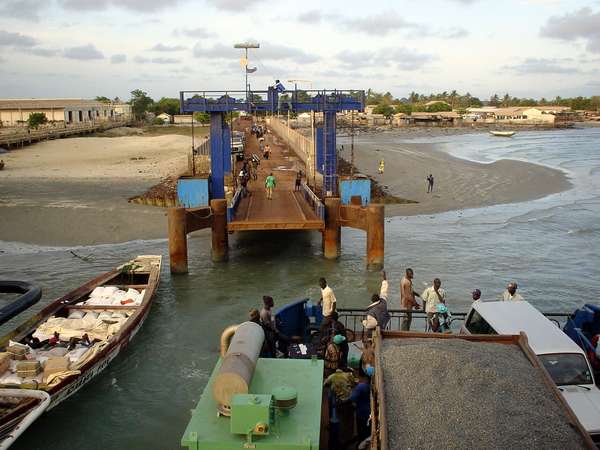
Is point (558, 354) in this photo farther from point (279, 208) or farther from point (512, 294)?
point (279, 208)

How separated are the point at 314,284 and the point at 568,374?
12.8m

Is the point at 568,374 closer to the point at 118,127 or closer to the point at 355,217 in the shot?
the point at 355,217

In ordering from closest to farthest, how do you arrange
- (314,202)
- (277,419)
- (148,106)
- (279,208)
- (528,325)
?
(277,419) < (528,325) < (314,202) < (279,208) < (148,106)

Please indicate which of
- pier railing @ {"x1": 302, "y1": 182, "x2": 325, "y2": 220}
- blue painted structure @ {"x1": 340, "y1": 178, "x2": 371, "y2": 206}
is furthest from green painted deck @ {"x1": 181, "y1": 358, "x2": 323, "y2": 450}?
blue painted structure @ {"x1": 340, "y1": 178, "x2": 371, "y2": 206}

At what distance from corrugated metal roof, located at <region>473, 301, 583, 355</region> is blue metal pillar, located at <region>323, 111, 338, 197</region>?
1611 cm

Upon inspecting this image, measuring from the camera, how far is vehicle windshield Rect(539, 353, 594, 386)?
366 inches

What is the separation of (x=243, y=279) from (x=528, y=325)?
534 inches

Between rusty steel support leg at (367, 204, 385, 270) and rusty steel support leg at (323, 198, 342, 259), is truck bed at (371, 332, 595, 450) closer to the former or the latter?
rusty steel support leg at (367, 204, 385, 270)

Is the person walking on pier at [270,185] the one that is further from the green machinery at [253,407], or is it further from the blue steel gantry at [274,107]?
the green machinery at [253,407]

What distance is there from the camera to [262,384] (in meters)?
7.16

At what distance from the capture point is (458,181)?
4966cm

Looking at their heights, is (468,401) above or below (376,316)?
above

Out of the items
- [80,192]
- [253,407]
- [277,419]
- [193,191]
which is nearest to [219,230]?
[193,191]

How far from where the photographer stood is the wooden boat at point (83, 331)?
11773 mm
